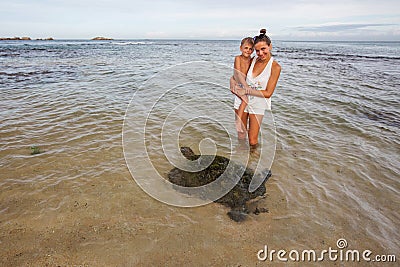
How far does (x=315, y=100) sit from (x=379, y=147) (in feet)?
15.5

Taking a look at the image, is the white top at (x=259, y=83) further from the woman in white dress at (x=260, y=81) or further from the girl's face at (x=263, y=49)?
the girl's face at (x=263, y=49)

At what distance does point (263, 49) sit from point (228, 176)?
2681 mm

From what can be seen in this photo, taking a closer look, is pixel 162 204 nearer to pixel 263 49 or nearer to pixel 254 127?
pixel 254 127

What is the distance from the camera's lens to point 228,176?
4.38 meters

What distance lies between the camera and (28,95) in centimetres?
998

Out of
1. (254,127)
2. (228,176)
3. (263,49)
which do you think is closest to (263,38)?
(263,49)

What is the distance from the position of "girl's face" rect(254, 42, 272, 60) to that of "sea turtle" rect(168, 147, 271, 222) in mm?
2349

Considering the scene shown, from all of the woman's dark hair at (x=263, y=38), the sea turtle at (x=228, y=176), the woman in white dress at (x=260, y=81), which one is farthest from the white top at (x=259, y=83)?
the sea turtle at (x=228, y=176)

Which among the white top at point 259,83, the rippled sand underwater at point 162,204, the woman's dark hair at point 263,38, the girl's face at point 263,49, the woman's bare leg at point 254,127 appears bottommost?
the rippled sand underwater at point 162,204

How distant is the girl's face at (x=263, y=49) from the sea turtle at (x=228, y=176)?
2.35 m

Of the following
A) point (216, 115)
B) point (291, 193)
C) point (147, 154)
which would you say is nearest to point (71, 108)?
point (147, 154)

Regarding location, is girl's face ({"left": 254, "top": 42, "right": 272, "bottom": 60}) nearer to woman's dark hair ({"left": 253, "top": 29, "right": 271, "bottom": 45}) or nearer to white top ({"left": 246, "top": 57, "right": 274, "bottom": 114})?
woman's dark hair ({"left": 253, "top": 29, "right": 271, "bottom": 45})

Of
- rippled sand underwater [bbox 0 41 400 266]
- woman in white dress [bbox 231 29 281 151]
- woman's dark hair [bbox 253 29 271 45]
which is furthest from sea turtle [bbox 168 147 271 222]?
woman's dark hair [bbox 253 29 271 45]

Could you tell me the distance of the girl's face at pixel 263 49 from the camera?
15.9ft
